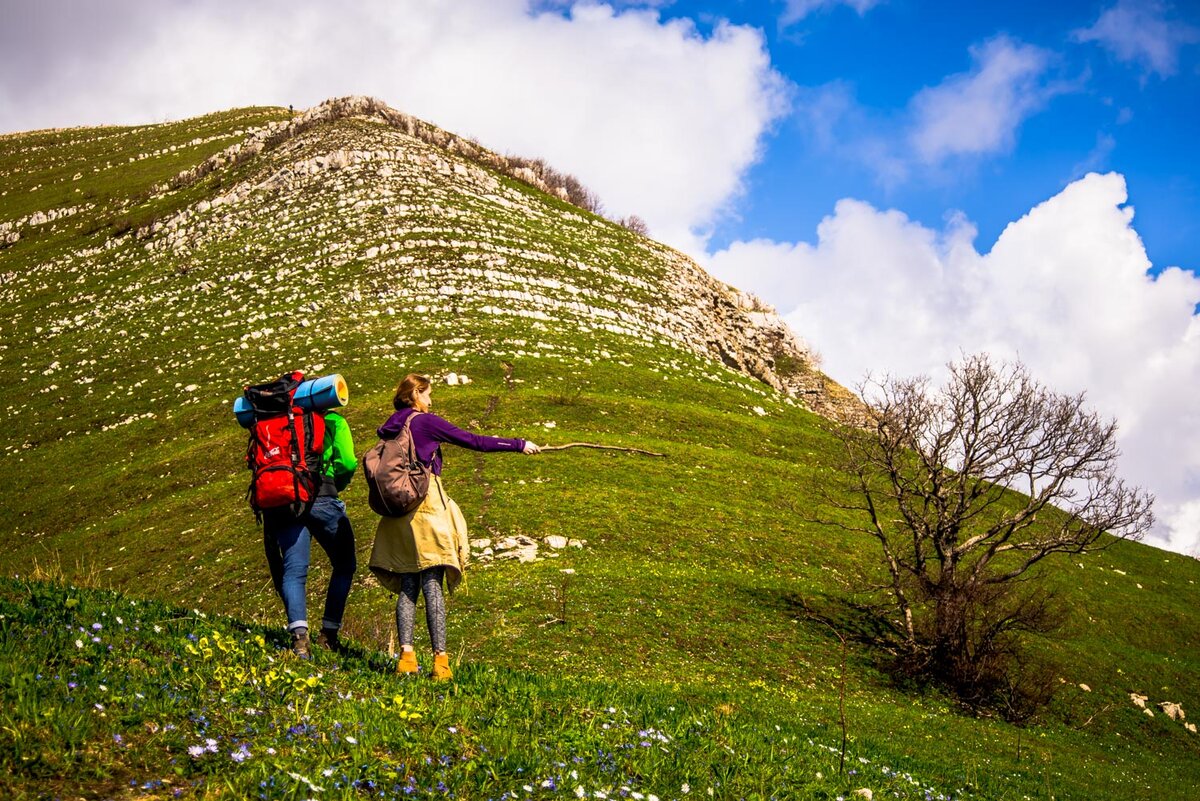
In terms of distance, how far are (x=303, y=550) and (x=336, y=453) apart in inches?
54.4

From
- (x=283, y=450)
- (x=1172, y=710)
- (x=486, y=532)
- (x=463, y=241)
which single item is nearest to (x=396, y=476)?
(x=283, y=450)

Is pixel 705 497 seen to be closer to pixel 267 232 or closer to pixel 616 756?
pixel 616 756

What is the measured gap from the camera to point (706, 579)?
24219 millimetres

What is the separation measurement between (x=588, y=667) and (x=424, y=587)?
380 inches

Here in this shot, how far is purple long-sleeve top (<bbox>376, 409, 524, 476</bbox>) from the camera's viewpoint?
884cm

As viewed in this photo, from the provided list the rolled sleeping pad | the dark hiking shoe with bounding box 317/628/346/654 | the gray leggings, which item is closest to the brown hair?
the rolled sleeping pad

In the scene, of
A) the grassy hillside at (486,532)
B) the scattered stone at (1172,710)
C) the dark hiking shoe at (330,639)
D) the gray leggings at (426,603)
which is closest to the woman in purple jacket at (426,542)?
the gray leggings at (426,603)

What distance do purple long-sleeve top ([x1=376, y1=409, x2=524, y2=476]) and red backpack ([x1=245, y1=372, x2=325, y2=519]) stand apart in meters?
1.03

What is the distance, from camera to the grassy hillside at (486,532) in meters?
6.41

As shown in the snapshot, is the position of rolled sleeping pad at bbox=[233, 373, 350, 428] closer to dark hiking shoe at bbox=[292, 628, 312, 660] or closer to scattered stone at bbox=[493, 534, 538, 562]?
dark hiking shoe at bbox=[292, 628, 312, 660]

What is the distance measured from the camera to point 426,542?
8727 millimetres

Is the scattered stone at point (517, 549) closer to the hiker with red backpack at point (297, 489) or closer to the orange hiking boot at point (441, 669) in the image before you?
the hiker with red backpack at point (297, 489)

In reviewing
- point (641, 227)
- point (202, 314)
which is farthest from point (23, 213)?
point (641, 227)

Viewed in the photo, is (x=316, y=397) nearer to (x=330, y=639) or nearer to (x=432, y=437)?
(x=432, y=437)
